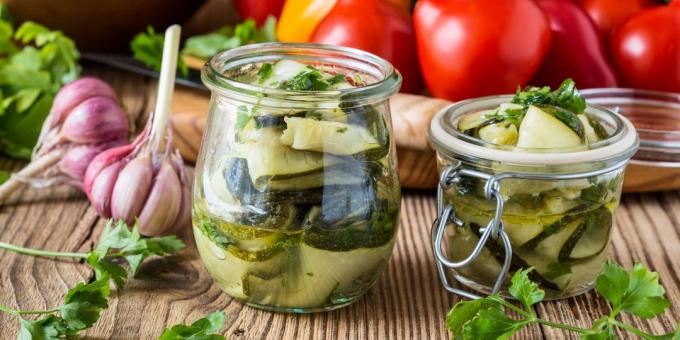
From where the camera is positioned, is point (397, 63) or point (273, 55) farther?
point (397, 63)

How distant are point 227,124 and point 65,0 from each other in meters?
1.01

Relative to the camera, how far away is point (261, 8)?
1984 mm

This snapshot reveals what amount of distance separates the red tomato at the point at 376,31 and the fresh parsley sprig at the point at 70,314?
2.29 feet

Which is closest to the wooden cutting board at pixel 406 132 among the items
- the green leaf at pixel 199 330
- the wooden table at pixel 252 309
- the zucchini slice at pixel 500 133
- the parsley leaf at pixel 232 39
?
the wooden table at pixel 252 309

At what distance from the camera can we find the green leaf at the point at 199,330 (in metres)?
0.99

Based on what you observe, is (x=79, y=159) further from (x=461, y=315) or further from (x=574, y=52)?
(x=574, y=52)

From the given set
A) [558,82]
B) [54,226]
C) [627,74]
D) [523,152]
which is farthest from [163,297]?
[627,74]

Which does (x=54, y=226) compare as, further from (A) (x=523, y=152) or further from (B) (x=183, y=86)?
(A) (x=523, y=152)

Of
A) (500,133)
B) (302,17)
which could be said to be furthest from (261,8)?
(500,133)

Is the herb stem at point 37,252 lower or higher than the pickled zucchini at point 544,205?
lower

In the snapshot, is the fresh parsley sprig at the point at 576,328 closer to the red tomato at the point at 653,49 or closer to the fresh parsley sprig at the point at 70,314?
the fresh parsley sprig at the point at 70,314

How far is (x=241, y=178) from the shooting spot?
Result: 3.44 ft

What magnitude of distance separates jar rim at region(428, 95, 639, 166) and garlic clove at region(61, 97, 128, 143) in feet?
1.87

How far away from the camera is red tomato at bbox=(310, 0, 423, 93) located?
1610mm
